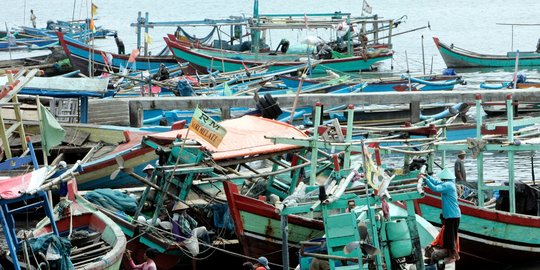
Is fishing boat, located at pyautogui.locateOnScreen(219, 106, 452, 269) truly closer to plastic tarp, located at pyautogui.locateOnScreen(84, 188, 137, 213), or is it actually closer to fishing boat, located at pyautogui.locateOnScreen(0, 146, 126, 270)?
plastic tarp, located at pyautogui.locateOnScreen(84, 188, 137, 213)

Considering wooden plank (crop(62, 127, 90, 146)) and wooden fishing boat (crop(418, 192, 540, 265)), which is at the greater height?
wooden plank (crop(62, 127, 90, 146))

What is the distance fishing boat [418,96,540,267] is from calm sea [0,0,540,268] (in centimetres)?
970

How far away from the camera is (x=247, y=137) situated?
17.3 meters

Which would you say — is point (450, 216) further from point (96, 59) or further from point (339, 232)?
point (96, 59)

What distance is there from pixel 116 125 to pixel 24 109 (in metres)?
2.14

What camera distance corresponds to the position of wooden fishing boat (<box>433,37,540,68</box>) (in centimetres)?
4506

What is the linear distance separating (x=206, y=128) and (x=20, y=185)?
4.13 metres

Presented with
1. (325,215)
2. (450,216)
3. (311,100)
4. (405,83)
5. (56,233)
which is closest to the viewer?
(325,215)

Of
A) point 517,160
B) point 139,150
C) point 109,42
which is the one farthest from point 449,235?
point 109,42

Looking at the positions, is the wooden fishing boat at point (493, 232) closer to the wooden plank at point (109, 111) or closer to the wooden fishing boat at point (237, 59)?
the wooden plank at point (109, 111)

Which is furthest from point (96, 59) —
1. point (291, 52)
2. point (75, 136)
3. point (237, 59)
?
point (75, 136)

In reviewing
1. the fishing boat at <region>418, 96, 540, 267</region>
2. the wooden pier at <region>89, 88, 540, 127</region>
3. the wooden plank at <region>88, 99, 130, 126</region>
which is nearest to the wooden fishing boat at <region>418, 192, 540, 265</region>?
the fishing boat at <region>418, 96, 540, 267</region>

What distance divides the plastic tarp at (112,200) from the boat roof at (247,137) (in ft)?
3.66

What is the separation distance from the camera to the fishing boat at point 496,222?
16141mm
